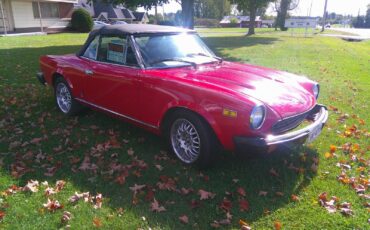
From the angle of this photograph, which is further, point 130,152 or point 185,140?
point 130,152

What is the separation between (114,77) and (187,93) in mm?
1351

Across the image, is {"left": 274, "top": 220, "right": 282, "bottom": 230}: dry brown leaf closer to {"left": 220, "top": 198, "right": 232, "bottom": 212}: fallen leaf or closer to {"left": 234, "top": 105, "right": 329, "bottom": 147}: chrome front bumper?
{"left": 220, "top": 198, "right": 232, "bottom": 212}: fallen leaf

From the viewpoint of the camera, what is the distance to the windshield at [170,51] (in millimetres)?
4625

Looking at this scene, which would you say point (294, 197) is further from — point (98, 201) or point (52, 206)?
point (52, 206)

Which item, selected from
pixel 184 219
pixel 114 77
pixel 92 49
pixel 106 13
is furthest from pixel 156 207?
pixel 106 13

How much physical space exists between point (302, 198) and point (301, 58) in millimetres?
10979

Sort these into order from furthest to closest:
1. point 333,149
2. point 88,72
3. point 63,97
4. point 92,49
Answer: point 63,97 → point 92,49 → point 88,72 → point 333,149

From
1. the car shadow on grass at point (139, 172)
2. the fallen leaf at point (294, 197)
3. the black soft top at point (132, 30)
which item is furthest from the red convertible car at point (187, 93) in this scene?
the fallen leaf at point (294, 197)

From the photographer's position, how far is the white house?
31.2 m

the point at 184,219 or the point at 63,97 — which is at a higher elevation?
the point at 63,97

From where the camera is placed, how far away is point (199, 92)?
3.79m

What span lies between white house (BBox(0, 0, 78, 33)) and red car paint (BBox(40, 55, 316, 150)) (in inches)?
1078

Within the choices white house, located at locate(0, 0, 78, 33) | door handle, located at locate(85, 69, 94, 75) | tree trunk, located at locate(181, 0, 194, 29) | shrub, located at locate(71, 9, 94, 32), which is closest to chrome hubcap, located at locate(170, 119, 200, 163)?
door handle, located at locate(85, 69, 94, 75)

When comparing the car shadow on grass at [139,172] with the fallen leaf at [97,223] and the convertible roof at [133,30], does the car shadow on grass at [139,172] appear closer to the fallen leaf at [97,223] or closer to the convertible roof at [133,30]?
the fallen leaf at [97,223]
